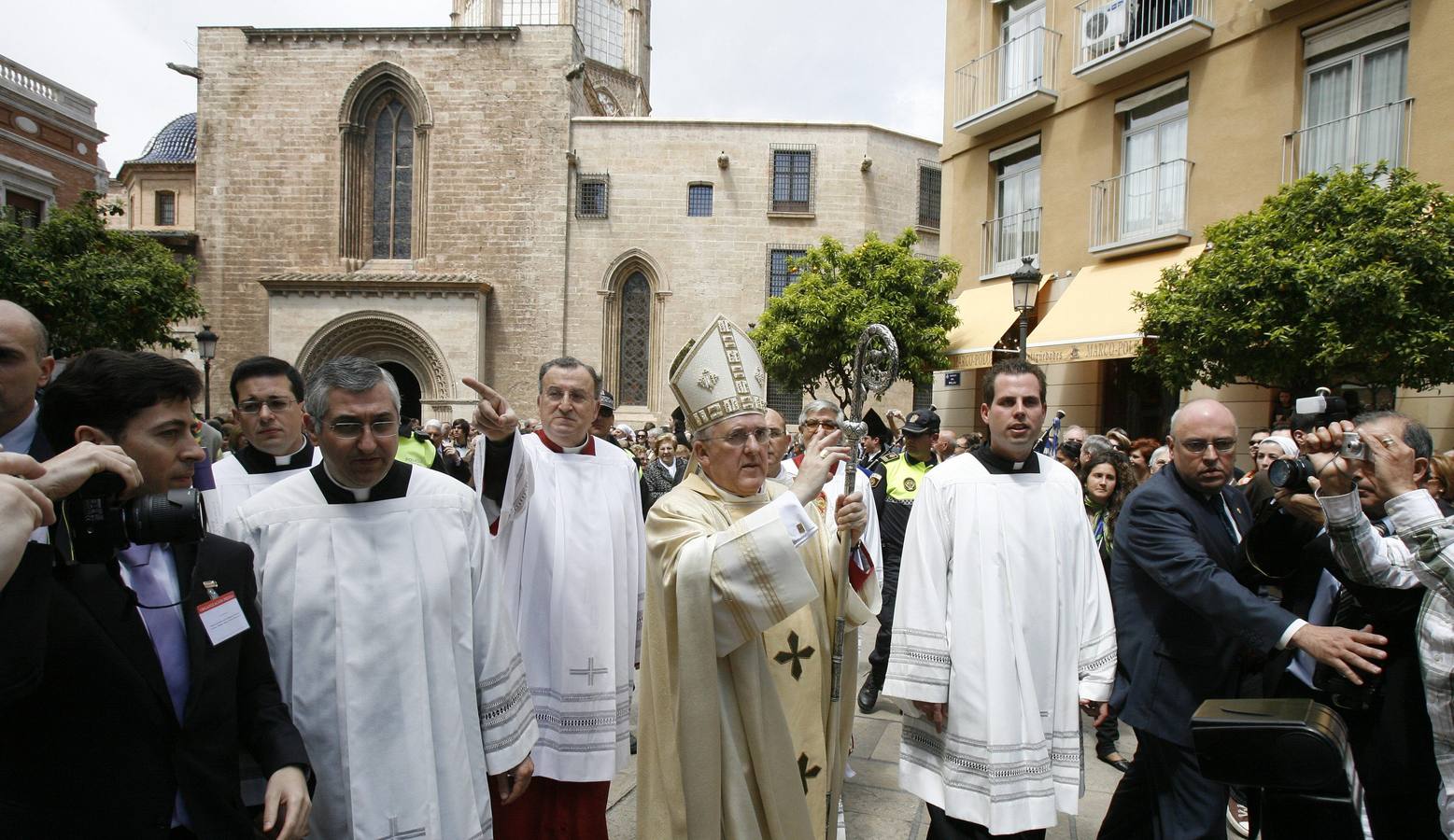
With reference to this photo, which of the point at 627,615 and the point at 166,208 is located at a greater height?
the point at 166,208

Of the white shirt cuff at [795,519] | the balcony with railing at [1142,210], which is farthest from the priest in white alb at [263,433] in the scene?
the balcony with railing at [1142,210]

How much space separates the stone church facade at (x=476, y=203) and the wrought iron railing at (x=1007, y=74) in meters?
9.75

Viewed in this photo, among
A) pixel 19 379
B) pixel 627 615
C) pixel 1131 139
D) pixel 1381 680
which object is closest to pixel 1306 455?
pixel 1381 680

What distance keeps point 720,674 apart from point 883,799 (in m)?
2.22

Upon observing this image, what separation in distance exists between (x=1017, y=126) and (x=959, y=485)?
12552 mm

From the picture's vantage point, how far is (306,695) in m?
2.21

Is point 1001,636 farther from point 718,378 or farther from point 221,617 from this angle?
point 221,617

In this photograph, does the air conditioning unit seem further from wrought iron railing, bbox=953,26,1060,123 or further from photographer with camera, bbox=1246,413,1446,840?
photographer with camera, bbox=1246,413,1446,840

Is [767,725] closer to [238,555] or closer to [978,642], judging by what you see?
[978,642]

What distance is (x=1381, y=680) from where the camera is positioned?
263 cm

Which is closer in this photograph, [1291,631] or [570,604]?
[1291,631]

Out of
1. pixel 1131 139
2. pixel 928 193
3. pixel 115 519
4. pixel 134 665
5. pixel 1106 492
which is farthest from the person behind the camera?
pixel 928 193

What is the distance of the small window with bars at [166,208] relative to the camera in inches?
1231

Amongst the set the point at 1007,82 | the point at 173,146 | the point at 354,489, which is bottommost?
the point at 354,489
